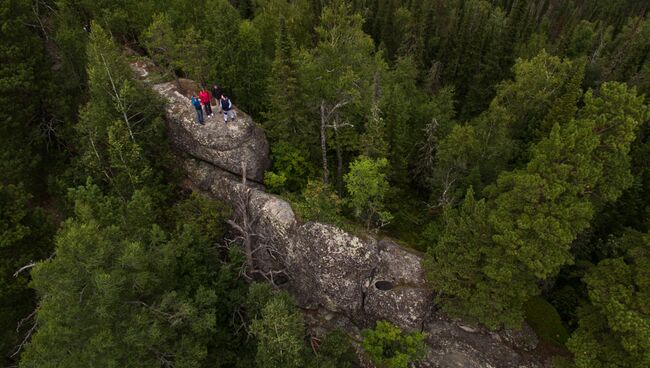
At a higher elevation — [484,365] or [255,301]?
[255,301]

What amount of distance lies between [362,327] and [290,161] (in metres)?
12.7

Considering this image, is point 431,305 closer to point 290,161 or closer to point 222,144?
point 290,161

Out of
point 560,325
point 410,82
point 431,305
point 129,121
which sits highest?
point 129,121

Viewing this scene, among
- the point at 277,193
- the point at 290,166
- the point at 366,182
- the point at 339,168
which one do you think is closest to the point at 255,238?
the point at 277,193

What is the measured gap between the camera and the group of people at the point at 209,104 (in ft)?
85.1

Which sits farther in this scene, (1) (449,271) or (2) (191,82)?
(2) (191,82)

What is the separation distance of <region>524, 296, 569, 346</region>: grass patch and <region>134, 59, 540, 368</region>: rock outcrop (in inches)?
87.3

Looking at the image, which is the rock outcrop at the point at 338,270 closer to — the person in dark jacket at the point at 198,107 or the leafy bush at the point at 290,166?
the person in dark jacket at the point at 198,107

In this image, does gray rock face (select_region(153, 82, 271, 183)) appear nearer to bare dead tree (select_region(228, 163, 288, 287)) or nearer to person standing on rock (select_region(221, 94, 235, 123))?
person standing on rock (select_region(221, 94, 235, 123))

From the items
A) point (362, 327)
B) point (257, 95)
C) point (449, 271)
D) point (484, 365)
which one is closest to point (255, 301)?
point (362, 327)

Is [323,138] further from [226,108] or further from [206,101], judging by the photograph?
[206,101]

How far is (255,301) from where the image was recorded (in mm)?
20375

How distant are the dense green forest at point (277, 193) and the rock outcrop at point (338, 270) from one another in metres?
1.49

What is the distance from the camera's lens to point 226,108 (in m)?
26.5
